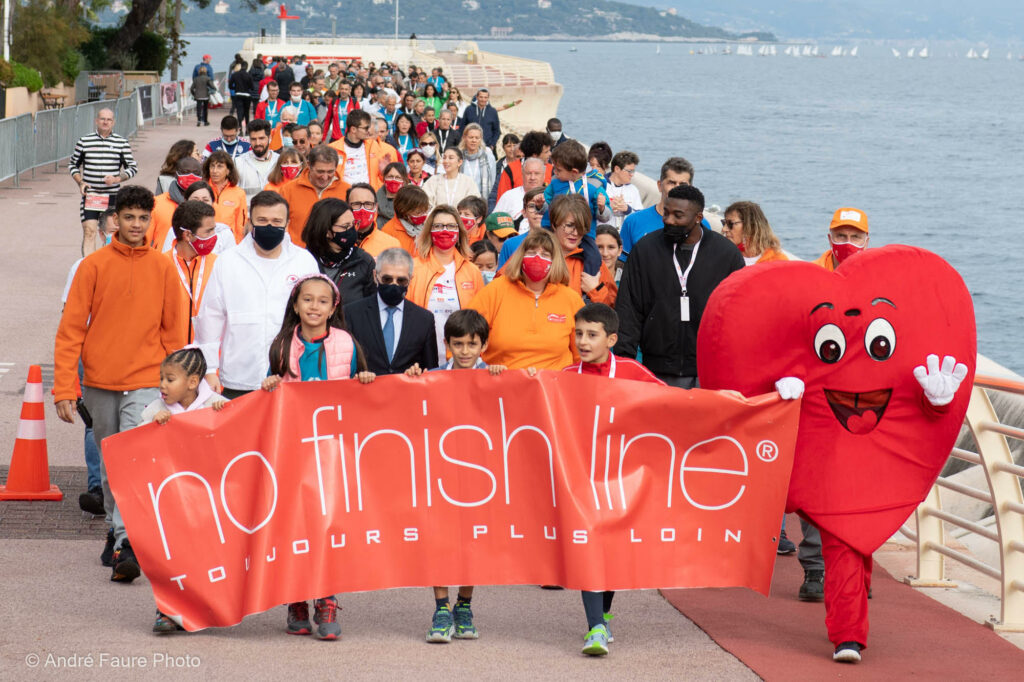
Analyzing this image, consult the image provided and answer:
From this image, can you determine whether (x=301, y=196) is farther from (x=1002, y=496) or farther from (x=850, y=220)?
(x=1002, y=496)

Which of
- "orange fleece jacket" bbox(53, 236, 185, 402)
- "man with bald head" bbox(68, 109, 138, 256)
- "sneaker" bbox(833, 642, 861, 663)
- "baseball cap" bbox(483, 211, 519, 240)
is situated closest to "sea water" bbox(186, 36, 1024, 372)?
"man with bald head" bbox(68, 109, 138, 256)

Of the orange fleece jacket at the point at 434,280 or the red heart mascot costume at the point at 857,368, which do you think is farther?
the orange fleece jacket at the point at 434,280

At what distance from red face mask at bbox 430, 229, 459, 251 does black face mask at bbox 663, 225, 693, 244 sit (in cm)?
151

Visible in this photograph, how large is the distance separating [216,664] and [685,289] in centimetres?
335

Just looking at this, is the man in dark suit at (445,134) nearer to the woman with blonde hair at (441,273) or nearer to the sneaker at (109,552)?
the woman with blonde hair at (441,273)

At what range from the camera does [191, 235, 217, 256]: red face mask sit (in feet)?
28.8

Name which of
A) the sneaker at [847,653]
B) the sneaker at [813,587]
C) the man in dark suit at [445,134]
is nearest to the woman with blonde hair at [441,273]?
the sneaker at [813,587]

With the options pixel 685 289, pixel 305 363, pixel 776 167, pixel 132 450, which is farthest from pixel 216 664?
pixel 776 167

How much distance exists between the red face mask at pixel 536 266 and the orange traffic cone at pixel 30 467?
355 centimetres

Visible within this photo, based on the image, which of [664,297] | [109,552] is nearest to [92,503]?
[109,552]

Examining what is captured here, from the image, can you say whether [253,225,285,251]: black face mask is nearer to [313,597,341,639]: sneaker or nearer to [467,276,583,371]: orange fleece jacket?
[467,276,583,371]: orange fleece jacket

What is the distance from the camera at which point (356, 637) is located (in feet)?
22.5

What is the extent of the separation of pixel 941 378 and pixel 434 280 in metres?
3.39

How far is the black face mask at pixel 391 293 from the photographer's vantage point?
302 inches
